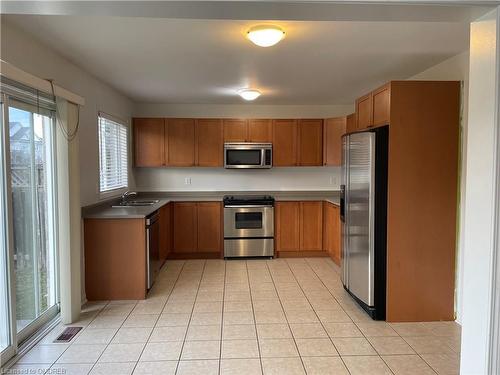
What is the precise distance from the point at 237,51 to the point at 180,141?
2.76m

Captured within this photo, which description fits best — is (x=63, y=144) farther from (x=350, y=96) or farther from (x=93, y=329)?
(x=350, y=96)

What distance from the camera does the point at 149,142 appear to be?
553cm

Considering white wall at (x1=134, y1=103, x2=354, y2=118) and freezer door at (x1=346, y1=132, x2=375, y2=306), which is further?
white wall at (x1=134, y1=103, x2=354, y2=118)

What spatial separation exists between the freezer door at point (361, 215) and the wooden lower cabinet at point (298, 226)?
1.76 metres

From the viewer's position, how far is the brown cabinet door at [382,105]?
3106 mm

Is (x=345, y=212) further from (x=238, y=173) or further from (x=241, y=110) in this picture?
(x=241, y=110)

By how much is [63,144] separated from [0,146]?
623 millimetres

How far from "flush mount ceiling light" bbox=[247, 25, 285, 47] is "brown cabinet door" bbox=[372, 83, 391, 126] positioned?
1.21 m

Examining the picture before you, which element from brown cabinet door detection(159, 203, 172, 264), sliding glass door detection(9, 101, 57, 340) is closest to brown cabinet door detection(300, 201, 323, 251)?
brown cabinet door detection(159, 203, 172, 264)

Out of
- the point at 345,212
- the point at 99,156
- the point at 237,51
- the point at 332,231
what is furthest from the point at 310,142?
the point at 99,156

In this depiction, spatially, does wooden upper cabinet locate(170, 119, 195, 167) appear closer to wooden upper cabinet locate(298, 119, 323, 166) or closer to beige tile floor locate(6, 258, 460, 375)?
wooden upper cabinet locate(298, 119, 323, 166)

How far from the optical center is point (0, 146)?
2.40 metres

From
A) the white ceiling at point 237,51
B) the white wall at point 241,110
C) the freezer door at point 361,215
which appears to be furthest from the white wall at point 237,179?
the freezer door at point 361,215

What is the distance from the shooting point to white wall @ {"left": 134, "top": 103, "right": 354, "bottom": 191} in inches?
226
